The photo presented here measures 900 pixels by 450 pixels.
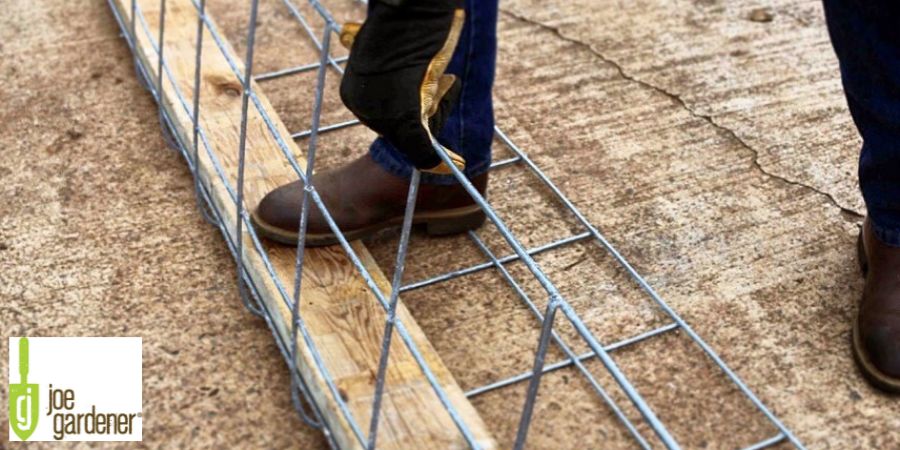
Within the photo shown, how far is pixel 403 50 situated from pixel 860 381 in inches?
34.1

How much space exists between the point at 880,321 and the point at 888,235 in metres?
0.14

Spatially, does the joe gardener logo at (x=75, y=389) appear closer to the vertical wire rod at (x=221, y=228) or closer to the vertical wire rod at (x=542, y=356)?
the vertical wire rod at (x=221, y=228)

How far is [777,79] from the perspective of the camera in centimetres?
242

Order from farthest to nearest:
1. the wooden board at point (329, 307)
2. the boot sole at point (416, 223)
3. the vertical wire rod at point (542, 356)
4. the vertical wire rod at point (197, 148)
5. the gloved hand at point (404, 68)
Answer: the vertical wire rod at point (197, 148) < the boot sole at point (416, 223) < the wooden board at point (329, 307) < the gloved hand at point (404, 68) < the vertical wire rod at point (542, 356)

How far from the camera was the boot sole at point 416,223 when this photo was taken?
182 cm

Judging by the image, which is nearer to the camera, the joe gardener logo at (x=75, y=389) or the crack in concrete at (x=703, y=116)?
the joe gardener logo at (x=75, y=389)

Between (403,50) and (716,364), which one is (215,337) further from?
(716,364)

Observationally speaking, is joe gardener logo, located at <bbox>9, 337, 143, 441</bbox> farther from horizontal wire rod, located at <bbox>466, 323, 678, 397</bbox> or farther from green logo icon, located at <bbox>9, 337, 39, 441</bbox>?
horizontal wire rod, located at <bbox>466, 323, 678, 397</bbox>

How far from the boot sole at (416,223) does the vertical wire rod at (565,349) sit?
0.11 feet

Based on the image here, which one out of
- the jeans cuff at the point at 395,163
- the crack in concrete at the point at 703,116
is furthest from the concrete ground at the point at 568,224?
the jeans cuff at the point at 395,163

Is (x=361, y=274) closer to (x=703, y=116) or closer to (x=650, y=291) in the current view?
(x=650, y=291)

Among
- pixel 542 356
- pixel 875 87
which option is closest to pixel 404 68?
pixel 542 356

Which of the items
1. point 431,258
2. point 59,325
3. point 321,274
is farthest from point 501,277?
point 59,325

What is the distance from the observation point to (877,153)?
1.67 m
